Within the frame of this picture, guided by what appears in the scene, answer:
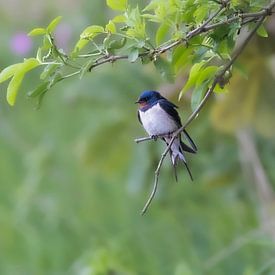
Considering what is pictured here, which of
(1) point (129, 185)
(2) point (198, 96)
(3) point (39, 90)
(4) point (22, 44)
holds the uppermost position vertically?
(4) point (22, 44)

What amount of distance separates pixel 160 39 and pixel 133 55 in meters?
0.09

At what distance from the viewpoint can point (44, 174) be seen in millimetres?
5297

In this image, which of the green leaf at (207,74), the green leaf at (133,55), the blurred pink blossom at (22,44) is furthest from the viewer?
the blurred pink blossom at (22,44)

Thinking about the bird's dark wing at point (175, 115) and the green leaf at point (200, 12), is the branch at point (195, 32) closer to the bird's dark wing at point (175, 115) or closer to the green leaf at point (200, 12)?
the green leaf at point (200, 12)

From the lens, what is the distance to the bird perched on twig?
6.68 feet

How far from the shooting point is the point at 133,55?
1.84 metres

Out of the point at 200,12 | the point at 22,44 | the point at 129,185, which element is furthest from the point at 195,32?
the point at 22,44

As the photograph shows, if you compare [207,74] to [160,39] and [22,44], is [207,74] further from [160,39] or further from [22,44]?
[22,44]

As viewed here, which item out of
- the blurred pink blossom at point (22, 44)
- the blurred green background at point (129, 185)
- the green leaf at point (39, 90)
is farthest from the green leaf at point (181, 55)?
the blurred pink blossom at point (22, 44)

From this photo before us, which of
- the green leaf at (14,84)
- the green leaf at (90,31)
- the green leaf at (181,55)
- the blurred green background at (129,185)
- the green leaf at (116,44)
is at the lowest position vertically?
the green leaf at (181,55)

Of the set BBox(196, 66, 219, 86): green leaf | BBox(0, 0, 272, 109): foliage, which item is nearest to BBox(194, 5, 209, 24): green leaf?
BBox(0, 0, 272, 109): foliage

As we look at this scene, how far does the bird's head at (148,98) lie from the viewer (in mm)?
2160

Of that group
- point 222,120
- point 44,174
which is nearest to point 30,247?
point 44,174

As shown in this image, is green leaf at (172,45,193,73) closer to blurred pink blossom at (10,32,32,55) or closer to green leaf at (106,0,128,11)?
green leaf at (106,0,128,11)
